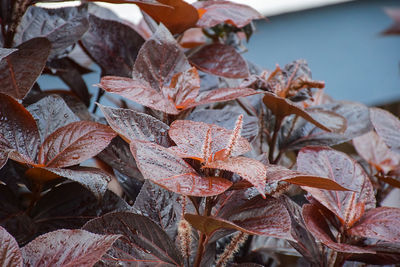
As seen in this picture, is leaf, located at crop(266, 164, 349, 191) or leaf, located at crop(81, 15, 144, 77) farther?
leaf, located at crop(81, 15, 144, 77)

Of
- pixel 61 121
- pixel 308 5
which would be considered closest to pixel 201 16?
pixel 61 121

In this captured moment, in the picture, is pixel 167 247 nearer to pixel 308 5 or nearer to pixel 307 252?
pixel 307 252

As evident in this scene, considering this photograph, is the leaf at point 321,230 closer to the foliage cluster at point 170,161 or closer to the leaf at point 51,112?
the foliage cluster at point 170,161

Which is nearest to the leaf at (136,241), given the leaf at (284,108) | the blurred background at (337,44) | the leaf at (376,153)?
the leaf at (284,108)

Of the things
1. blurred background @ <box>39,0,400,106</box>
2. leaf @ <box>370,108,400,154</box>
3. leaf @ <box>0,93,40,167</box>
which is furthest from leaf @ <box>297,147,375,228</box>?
blurred background @ <box>39,0,400,106</box>

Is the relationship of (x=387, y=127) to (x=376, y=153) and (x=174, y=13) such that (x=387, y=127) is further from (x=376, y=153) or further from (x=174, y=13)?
(x=174, y=13)

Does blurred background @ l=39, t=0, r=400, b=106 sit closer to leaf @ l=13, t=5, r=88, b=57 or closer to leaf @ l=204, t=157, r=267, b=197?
A: leaf @ l=13, t=5, r=88, b=57

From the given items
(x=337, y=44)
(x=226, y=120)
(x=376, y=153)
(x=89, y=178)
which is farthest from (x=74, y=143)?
(x=337, y=44)
